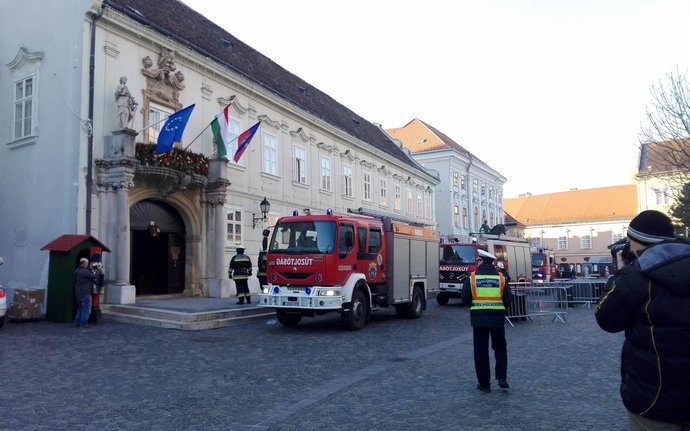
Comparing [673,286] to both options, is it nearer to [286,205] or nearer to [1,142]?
[1,142]

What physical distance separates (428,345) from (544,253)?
3040 centimetres

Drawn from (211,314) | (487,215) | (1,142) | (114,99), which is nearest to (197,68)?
(114,99)

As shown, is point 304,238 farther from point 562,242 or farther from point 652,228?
point 562,242

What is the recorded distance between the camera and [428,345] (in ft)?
39.1

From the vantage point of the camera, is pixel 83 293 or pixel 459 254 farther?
pixel 459 254

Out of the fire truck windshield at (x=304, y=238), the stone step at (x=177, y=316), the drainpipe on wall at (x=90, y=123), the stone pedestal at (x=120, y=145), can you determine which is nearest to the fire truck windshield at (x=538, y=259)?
the stone step at (x=177, y=316)

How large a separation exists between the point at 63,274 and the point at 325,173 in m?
16.5

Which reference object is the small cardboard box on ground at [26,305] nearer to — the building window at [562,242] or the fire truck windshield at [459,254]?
the fire truck windshield at [459,254]

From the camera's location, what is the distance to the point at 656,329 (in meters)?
2.95

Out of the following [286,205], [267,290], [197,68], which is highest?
[197,68]

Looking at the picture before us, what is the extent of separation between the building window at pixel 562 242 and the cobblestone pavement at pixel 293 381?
71340 millimetres

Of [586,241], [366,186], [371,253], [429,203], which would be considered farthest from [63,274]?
[586,241]

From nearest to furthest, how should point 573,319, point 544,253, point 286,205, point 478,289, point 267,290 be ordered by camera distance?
1. point 478,289
2. point 267,290
3. point 573,319
4. point 286,205
5. point 544,253

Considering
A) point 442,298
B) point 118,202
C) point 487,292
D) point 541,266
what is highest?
point 118,202
